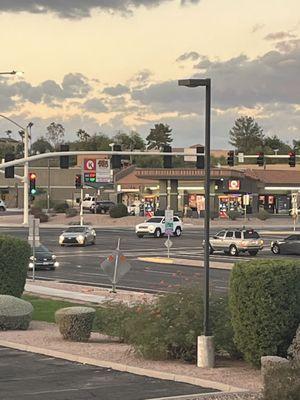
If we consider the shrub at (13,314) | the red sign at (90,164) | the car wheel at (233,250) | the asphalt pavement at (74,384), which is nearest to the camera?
the asphalt pavement at (74,384)

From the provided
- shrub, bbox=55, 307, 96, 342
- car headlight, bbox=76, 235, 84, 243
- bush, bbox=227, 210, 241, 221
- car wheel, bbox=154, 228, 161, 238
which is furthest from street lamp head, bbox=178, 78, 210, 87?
bush, bbox=227, 210, 241, 221

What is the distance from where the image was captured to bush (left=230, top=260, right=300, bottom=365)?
41.8 ft

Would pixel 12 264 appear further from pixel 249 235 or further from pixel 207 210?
pixel 249 235

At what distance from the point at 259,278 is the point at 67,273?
26879 mm

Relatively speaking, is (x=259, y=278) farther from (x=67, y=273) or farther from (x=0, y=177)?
(x=0, y=177)

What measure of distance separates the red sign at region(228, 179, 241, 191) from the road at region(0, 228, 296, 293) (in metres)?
24.2

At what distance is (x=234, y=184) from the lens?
330ft

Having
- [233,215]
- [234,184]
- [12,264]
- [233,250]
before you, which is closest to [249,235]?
[233,250]

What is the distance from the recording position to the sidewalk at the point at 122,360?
12414 millimetres

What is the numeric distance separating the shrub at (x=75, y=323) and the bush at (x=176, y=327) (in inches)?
78.5

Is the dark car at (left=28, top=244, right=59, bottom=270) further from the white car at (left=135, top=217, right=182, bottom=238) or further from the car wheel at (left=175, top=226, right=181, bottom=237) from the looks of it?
the car wheel at (left=175, top=226, right=181, bottom=237)

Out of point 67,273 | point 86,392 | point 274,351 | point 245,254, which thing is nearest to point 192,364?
point 274,351

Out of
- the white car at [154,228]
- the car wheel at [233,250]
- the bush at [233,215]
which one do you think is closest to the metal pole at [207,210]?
the car wheel at [233,250]

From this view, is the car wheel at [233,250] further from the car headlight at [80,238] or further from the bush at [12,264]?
the bush at [12,264]
